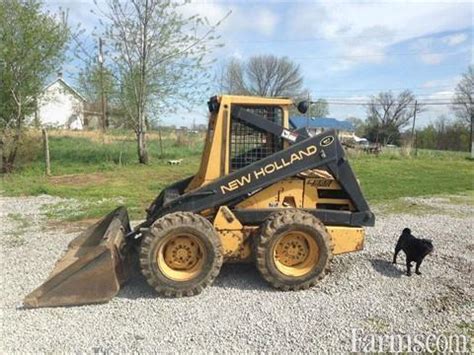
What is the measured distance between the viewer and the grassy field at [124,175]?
35.0ft

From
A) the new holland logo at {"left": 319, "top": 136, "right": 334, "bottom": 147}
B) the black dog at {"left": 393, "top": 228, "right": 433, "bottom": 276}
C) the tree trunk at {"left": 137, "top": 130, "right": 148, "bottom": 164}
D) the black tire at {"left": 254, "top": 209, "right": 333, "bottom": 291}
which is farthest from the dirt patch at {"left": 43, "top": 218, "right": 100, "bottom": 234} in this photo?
the tree trunk at {"left": 137, "top": 130, "right": 148, "bottom": 164}

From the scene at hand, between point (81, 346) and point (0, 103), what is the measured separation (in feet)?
43.9

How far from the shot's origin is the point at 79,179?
13594 millimetres

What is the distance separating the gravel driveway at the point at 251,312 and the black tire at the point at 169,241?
0.15m

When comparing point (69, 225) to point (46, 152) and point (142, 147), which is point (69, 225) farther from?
point (142, 147)

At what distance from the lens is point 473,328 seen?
155 inches

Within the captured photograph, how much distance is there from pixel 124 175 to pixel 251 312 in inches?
440

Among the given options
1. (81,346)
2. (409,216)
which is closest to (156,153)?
(409,216)

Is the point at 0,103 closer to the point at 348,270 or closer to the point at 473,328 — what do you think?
the point at 348,270

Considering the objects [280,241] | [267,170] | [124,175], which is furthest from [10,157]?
[280,241]

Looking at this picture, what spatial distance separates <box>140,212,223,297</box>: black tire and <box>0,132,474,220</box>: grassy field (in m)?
4.33

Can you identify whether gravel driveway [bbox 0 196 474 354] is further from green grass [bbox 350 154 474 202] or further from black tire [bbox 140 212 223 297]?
green grass [bbox 350 154 474 202]

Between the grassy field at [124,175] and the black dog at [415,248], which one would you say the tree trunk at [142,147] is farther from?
the black dog at [415,248]

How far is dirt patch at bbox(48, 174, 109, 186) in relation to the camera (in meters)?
12.9
